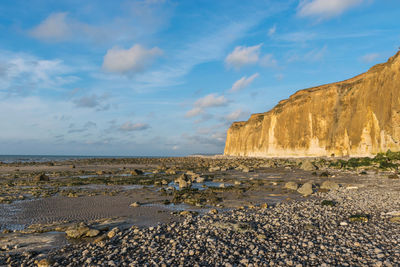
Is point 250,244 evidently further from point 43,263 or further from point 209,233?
point 43,263

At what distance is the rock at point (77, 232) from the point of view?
8789 mm

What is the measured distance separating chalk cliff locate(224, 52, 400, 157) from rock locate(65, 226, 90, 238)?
44.9m

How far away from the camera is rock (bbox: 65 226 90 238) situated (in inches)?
346

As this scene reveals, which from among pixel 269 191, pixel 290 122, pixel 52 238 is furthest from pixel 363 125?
pixel 52 238

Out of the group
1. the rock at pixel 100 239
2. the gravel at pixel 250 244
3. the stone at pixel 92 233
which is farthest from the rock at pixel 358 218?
the stone at pixel 92 233

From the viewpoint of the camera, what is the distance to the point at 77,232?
348 inches

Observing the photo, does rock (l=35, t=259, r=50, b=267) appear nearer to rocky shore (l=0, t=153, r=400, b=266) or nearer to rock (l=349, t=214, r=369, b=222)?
rocky shore (l=0, t=153, r=400, b=266)

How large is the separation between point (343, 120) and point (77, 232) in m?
59.5

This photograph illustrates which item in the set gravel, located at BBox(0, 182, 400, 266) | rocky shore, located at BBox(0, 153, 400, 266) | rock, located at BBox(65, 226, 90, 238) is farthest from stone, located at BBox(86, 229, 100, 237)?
gravel, located at BBox(0, 182, 400, 266)

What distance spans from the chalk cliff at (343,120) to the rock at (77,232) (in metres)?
44.9

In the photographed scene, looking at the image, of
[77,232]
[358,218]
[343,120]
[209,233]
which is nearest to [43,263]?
[77,232]

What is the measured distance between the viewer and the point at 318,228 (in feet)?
29.8

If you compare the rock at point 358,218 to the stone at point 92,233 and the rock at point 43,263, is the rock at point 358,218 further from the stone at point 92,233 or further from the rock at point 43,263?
the rock at point 43,263

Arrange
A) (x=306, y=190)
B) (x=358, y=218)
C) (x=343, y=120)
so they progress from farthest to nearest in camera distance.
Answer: (x=343, y=120) < (x=306, y=190) < (x=358, y=218)
